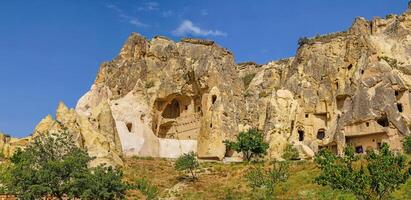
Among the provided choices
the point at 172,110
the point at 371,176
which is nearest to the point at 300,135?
the point at 172,110

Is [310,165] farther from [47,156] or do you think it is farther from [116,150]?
[47,156]

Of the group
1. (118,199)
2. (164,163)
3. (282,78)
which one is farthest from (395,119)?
(118,199)

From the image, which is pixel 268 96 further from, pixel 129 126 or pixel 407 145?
pixel 407 145

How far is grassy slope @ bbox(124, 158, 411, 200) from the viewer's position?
101 ft

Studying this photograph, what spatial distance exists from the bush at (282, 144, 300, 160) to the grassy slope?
11.5 feet

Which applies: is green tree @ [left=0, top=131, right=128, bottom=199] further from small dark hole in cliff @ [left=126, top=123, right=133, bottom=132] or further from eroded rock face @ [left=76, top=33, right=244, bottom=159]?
small dark hole in cliff @ [left=126, top=123, right=133, bottom=132]

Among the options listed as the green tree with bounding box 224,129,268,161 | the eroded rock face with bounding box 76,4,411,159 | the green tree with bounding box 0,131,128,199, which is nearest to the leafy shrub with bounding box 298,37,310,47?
the eroded rock face with bounding box 76,4,411,159

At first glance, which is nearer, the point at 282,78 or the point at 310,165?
the point at 310,165

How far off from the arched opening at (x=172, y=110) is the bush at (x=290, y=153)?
13.2m

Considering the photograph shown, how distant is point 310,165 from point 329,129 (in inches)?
529

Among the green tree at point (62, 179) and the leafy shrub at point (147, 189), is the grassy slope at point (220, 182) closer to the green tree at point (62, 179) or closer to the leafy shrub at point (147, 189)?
the leafy shrub at point (147, 189)

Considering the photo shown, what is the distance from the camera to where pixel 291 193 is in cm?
3164

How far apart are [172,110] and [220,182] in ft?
60.7

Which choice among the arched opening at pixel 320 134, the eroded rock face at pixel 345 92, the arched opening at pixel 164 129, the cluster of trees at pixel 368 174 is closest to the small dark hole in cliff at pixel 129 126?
the arched opening at pixel 164 129
